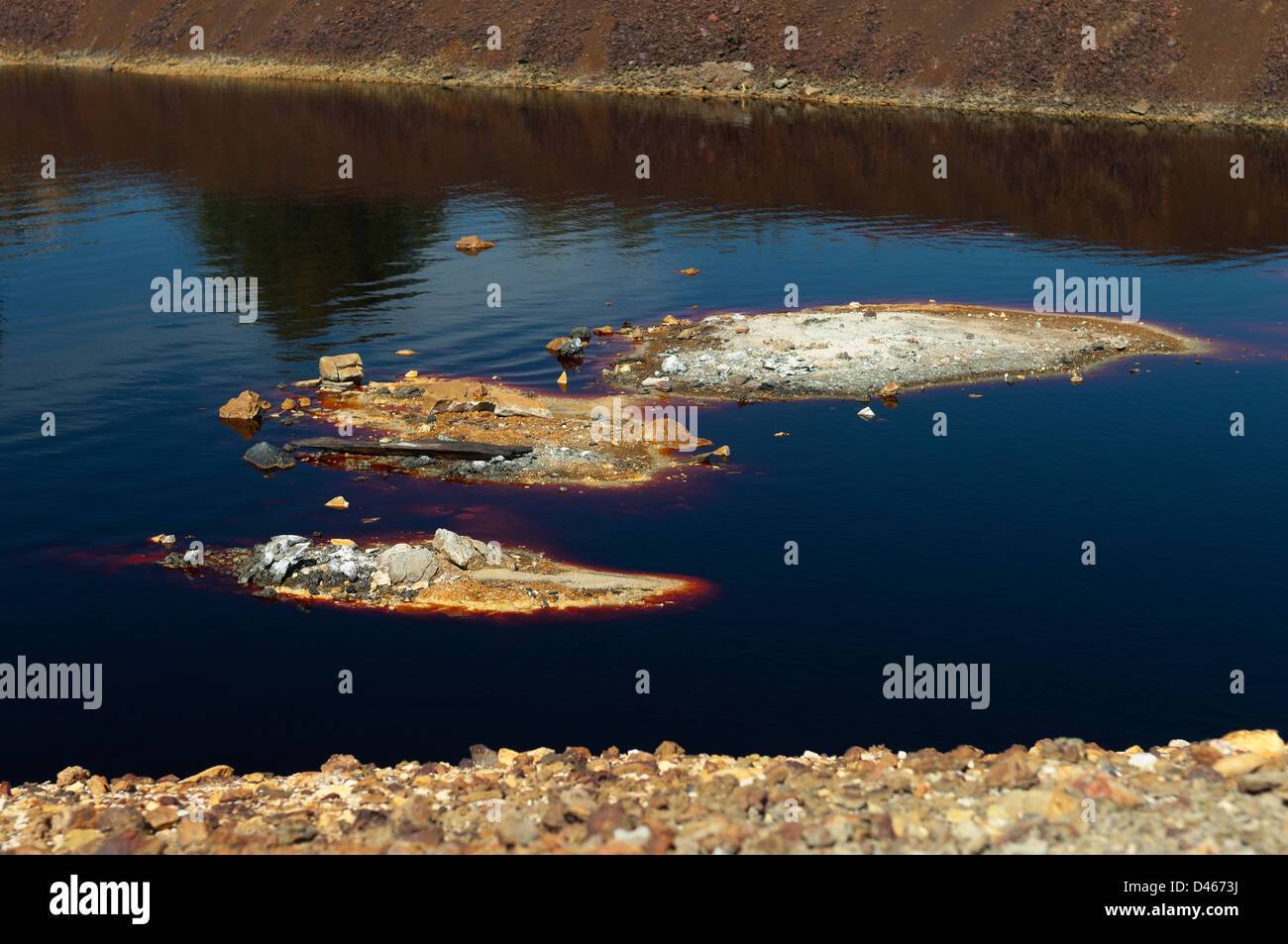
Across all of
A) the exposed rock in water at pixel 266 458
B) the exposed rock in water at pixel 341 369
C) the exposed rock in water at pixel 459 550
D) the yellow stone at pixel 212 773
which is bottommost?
the yellow stone at pixel 212 773

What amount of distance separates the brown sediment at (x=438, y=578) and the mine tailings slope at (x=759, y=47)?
264 ft

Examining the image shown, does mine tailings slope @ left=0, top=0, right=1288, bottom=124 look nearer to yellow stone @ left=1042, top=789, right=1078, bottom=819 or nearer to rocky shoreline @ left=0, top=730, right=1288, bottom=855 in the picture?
rocky shoreline @ left=0, top=730, right=1288, bottom=855

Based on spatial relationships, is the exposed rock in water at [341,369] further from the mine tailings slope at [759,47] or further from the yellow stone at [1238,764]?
the mine tailings slope at [759,47]

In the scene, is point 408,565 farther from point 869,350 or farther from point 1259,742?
point 869,350

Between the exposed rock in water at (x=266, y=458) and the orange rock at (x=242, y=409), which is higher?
the orange rock at (x=242, y=409)

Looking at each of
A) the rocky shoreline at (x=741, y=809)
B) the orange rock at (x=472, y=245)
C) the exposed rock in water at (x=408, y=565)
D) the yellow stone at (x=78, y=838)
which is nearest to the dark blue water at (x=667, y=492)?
the orange rock at (x=472, y=245)

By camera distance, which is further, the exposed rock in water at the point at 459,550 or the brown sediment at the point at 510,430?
the brown sediment at the point at 510,430

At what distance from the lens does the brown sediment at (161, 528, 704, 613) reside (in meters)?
29.3

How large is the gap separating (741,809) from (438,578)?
13588mm

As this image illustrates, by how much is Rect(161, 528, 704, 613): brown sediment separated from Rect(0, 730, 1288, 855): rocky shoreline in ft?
27.0

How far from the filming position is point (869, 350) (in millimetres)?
46000

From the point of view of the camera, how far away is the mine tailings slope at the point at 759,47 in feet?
314
